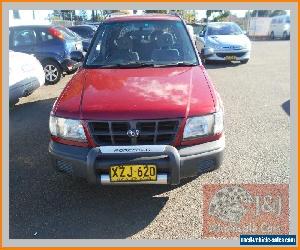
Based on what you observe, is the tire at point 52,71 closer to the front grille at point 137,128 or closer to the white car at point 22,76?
the white car at point 22,76

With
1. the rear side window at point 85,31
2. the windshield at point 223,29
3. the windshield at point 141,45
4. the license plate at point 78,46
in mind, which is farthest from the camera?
the rear side window at point 85,31

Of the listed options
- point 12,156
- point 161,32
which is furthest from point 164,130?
point 12,156

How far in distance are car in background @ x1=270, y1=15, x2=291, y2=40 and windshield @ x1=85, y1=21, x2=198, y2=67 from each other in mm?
26984

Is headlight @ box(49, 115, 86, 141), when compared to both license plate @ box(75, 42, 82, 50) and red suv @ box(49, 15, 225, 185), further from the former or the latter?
license plate @ box(75, 42, 82, 50)

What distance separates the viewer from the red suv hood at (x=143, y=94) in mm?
3139

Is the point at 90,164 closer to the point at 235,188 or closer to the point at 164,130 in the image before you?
the point at 164,130

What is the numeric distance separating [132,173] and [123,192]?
2.46 ft

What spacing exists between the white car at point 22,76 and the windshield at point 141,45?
2.35 m

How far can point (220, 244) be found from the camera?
3.06m

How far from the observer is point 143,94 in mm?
3365

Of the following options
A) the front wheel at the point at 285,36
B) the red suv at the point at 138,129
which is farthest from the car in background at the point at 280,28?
the red suv at the point at 138,129

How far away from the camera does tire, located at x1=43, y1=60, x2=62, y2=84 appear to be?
9039mm

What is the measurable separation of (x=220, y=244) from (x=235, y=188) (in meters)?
0.85

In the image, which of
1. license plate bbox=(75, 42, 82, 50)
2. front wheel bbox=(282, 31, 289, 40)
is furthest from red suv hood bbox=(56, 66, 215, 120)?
front wheel bbox=(282, 31, 289, 40)
